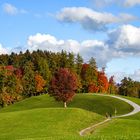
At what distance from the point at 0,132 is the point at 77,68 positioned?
109 m

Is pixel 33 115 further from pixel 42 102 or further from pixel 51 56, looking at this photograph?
pixel 51 56

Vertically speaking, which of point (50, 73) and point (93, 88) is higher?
point (50, 73)

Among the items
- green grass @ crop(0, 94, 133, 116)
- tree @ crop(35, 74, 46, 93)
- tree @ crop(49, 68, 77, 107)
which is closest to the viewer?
tree @ crop(49, 68, 77, 107)

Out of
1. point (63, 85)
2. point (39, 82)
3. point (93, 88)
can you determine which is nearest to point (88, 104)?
point (63, 85)

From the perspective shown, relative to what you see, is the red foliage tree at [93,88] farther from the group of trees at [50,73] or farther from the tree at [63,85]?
the tree at [63,85]

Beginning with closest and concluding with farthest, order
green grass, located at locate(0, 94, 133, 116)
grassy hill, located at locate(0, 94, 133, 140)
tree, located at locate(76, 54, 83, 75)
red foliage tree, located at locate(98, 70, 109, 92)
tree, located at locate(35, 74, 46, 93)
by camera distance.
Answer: grassy hill, located at locate(0, 94, 133, 140) → green grass, located at locate(0, 94, 133, 116) → tree, located at locate(35, 74, 46, 93) → red foliage tree, located at locate(98, 70, 109, 92) → tree, located at locate(76, 54, 83, 75)

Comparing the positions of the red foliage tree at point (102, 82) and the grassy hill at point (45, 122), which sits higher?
the red foliage tree at point (102, 82)

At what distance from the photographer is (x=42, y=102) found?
12888cm

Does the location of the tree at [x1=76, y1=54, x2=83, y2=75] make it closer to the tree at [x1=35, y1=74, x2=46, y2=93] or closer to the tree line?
the tree line

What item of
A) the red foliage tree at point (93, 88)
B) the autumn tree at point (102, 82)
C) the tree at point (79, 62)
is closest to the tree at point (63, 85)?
the red foliage tree at point (93, 88)

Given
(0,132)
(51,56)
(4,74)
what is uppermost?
(51,56)

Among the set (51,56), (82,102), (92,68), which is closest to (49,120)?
(82,102)

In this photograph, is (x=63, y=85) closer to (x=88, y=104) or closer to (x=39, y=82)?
(x=88, y=104)

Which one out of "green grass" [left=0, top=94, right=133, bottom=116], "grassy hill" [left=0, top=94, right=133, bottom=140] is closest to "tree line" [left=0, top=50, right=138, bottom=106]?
"green grass" [left=0, top=94, right=133, bottom=116]
